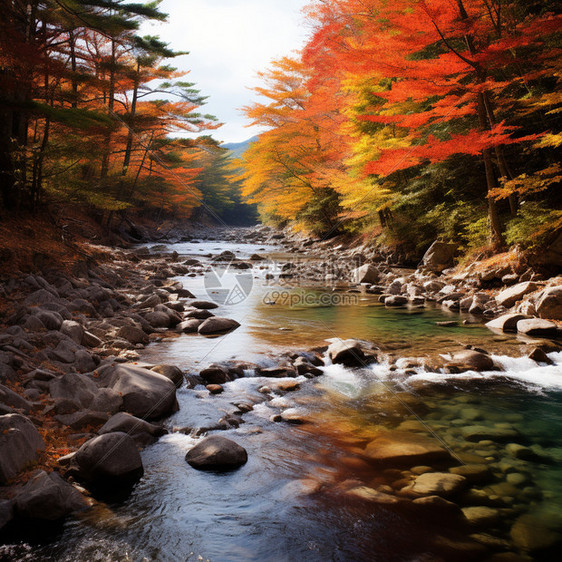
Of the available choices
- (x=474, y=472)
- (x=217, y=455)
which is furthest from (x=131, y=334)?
(x=474, y=472)

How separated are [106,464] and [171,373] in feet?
5.97

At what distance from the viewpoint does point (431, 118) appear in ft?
35.7

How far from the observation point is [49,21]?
10.5 m

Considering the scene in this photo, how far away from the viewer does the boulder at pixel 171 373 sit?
14.2 feet

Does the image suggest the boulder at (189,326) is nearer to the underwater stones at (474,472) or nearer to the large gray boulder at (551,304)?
the underwater stones at (474,472)

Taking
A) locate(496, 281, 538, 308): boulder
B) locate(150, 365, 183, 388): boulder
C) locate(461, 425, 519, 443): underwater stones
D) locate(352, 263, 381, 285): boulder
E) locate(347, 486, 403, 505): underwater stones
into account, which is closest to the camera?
locate(347, 486, 403, 505): underwater stones

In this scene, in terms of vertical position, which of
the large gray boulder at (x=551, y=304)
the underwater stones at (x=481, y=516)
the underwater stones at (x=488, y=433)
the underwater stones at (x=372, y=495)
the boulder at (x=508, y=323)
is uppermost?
the large gray boulder at (x=551, y=304)

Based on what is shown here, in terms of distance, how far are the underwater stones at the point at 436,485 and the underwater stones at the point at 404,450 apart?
20cm

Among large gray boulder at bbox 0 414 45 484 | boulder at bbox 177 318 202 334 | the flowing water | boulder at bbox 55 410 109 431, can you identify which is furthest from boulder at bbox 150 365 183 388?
boulder at bbox 177 318 202 334

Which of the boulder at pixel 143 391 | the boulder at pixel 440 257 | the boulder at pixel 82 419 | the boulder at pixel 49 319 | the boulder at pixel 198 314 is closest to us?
the boulder at pixel 82 419

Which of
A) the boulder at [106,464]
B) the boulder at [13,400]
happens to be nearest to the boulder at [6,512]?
the boulder at [106,464]

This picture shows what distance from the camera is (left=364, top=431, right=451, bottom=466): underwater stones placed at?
9.87ft

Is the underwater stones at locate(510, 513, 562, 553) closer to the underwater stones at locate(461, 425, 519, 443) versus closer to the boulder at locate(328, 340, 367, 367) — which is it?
the underwater stones at locate(461, 425, 519, 443)

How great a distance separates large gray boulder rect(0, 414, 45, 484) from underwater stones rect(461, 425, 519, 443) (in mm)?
3341
